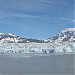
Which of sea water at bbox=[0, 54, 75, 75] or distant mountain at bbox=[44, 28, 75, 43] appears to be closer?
sea water at bbox=[0, 54, 75, 75]

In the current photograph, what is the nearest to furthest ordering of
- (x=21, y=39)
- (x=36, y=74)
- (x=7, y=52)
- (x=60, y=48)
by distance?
(x=36, y=74) < (x=7, y=52) < (x=60, y=48) < (x=21, y=39)

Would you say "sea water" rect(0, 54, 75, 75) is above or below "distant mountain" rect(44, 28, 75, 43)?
below

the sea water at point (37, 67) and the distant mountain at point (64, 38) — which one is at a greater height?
the distant mountain at point (64, 38)

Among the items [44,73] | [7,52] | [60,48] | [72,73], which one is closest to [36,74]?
[44,73]

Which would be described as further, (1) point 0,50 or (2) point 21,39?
(2) point 21,39

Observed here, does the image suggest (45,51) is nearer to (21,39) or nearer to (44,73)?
(21,39)

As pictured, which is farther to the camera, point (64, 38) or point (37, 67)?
point (64, 38)

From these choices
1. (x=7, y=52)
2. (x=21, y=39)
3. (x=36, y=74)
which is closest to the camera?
(x=36, y=74)

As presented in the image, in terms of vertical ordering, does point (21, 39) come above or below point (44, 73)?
above

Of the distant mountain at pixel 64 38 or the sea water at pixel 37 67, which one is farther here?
the distant mountain at pixel 64 38
